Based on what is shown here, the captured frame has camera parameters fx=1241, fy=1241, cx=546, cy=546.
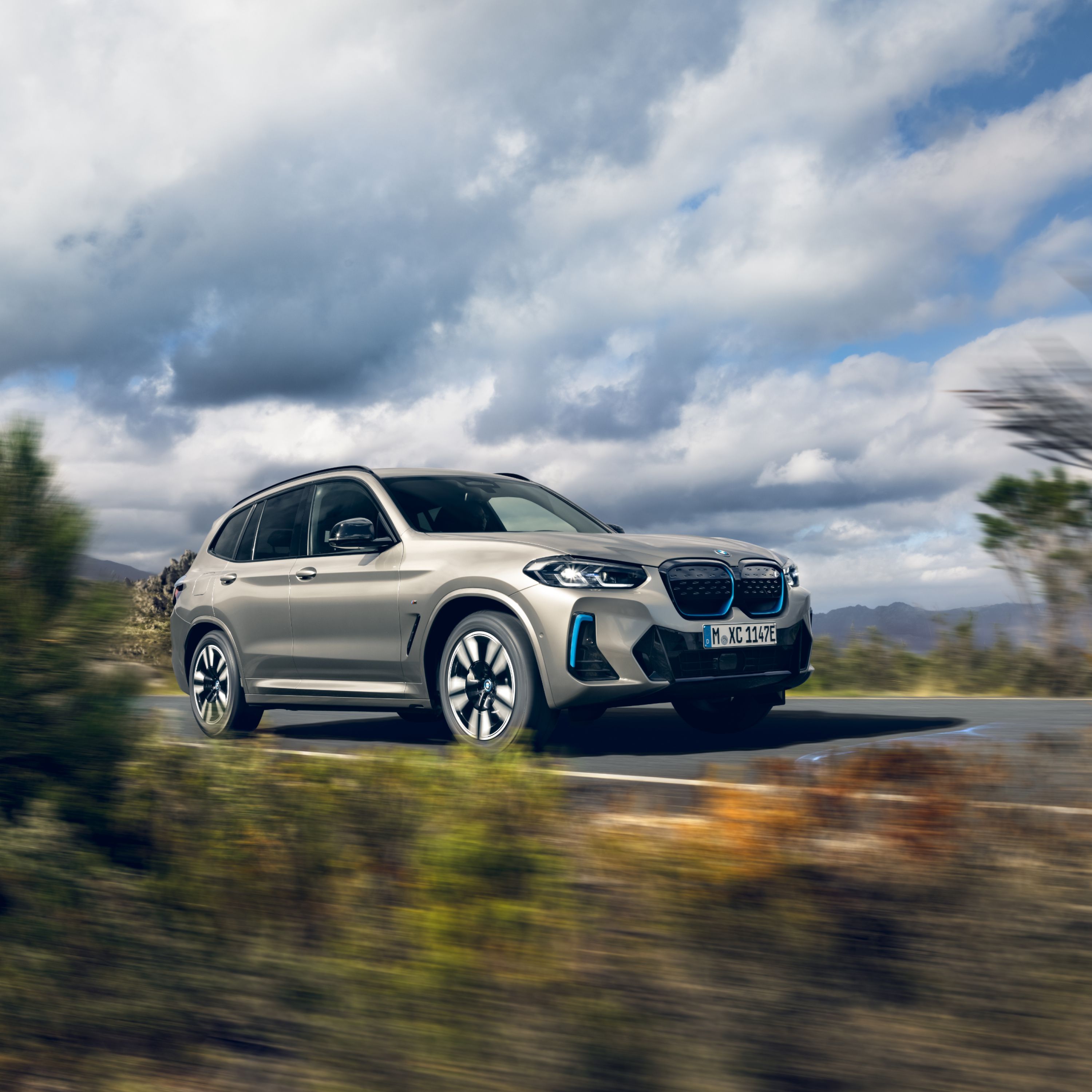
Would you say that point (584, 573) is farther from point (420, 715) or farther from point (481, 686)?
point (420, 715)

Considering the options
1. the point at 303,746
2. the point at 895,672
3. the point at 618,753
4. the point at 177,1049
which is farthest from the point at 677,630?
the point at 895,672

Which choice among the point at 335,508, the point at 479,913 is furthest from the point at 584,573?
the point at 479,913

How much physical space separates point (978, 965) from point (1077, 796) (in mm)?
1130

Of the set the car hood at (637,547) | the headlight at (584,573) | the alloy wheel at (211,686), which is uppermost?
the car hood at (637,547)

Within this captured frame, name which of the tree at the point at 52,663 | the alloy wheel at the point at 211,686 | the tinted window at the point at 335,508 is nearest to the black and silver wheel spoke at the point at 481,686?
the tinted window at the point at 335,508

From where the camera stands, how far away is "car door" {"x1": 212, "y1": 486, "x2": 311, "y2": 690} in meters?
8.57

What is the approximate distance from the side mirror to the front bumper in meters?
1.33

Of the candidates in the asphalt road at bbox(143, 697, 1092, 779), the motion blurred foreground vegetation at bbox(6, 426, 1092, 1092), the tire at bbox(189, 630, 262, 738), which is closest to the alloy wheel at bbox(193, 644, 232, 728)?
the tire at bbox(189, 630, 262, 738)

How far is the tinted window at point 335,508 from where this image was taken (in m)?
8.34

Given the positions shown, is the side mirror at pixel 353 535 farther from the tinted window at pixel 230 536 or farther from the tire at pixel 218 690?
the tinted window at pixel 230 536

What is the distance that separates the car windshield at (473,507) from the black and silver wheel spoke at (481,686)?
83cm

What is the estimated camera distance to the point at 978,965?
2.79 m

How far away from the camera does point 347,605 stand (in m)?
7.99

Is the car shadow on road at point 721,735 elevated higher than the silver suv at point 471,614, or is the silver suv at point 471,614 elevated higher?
the silver suv at point 471,614
